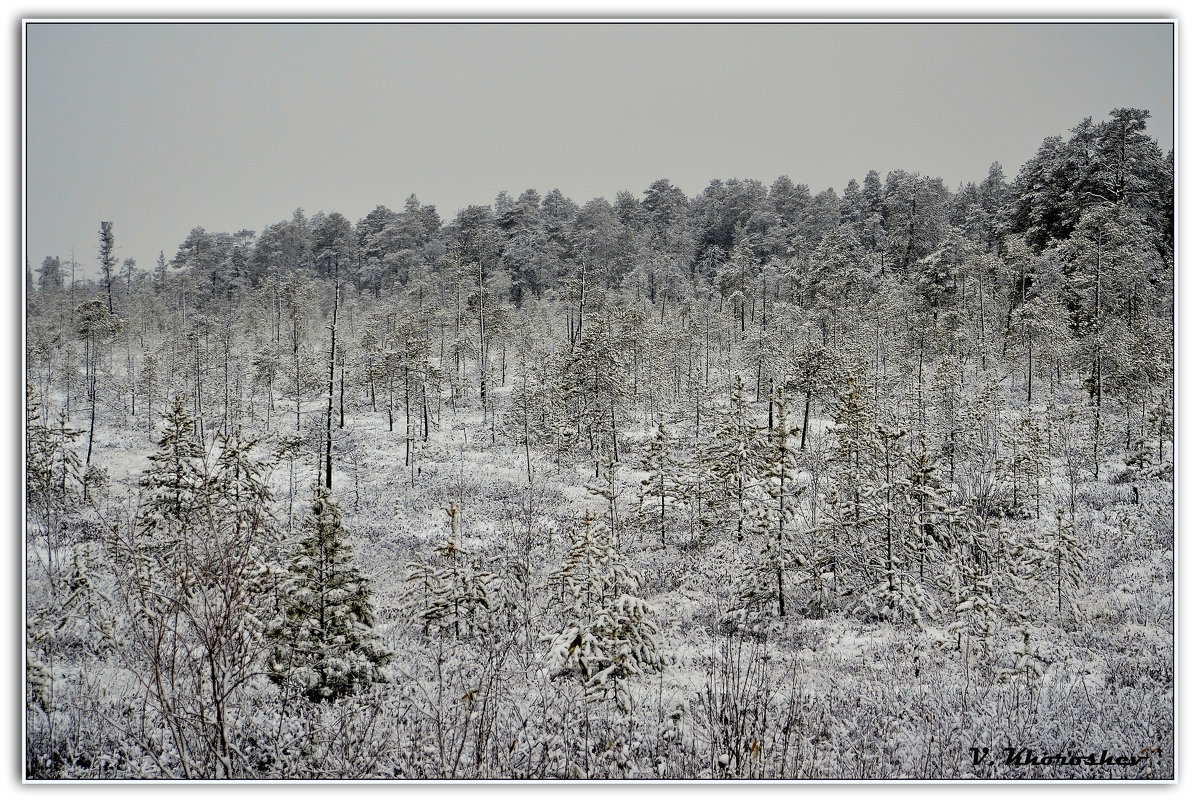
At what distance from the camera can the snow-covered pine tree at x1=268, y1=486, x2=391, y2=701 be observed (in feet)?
20.7

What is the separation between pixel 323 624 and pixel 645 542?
480 inches

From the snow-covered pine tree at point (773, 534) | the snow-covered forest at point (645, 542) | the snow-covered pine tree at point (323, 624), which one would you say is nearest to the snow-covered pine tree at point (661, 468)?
the snow-covered forest at point (645, 542)

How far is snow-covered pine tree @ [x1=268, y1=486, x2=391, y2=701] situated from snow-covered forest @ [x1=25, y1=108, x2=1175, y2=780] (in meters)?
0.04

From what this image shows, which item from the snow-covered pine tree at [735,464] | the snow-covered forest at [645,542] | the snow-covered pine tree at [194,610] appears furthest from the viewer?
the snow-covered pine tree at [735,464]

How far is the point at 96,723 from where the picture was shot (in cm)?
562

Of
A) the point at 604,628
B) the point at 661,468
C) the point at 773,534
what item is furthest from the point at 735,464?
the point at 604,628

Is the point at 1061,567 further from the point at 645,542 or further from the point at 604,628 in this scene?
the point at 645,542

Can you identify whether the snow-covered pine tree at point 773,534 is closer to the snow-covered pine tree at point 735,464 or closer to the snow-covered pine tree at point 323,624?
the snow-covered pine tree at point 735,464

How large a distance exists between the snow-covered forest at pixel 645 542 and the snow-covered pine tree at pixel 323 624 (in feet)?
0.13

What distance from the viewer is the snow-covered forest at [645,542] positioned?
546cm

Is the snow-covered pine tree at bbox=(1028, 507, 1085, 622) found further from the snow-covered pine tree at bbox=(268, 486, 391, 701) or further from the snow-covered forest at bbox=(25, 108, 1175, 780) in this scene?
the snow-covered pine tree at bbox=(268, 486, 391, 701)

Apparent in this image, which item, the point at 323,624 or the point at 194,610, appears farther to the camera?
the point at 323,624

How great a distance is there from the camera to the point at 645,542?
57.7 feet

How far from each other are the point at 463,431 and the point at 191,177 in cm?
2568
